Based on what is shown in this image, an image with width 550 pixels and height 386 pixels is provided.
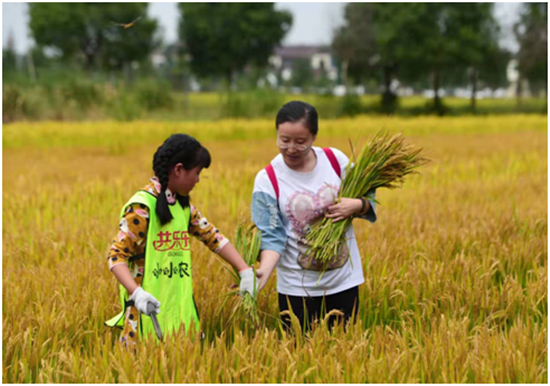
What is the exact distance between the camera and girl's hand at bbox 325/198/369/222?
91.3 inches

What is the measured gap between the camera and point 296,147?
2205 mm

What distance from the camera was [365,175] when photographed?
246 centimetres

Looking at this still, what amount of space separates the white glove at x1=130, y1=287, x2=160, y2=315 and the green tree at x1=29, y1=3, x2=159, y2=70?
25.8 m

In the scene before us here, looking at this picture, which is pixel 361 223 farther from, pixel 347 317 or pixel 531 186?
pixel 531 186

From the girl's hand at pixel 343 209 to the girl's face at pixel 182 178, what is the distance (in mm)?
561

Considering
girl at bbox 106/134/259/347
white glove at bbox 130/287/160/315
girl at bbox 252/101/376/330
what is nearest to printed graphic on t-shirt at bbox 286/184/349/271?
girl at bbox 252/101/376/330

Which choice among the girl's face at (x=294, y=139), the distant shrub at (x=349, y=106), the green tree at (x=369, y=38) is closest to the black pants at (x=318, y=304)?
the girl's face at (x=294, y=139)

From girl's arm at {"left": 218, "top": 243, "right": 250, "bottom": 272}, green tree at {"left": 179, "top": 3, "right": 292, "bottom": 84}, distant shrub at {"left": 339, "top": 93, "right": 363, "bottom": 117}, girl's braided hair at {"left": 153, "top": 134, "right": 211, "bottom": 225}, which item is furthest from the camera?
green tree at {"left": 179, "top": 3, "right": 292, "bottom": 84}

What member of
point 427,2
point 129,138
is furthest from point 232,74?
point 129,138

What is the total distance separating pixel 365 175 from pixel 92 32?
26761mm

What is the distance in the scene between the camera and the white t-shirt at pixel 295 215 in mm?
2330

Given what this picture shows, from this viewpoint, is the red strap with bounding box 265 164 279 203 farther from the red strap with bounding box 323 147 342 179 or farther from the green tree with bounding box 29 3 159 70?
the green tree with bounding box 29 3 159 70

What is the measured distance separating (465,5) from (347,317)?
24.8 metres

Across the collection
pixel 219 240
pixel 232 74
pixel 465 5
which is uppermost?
pixel 465 5
